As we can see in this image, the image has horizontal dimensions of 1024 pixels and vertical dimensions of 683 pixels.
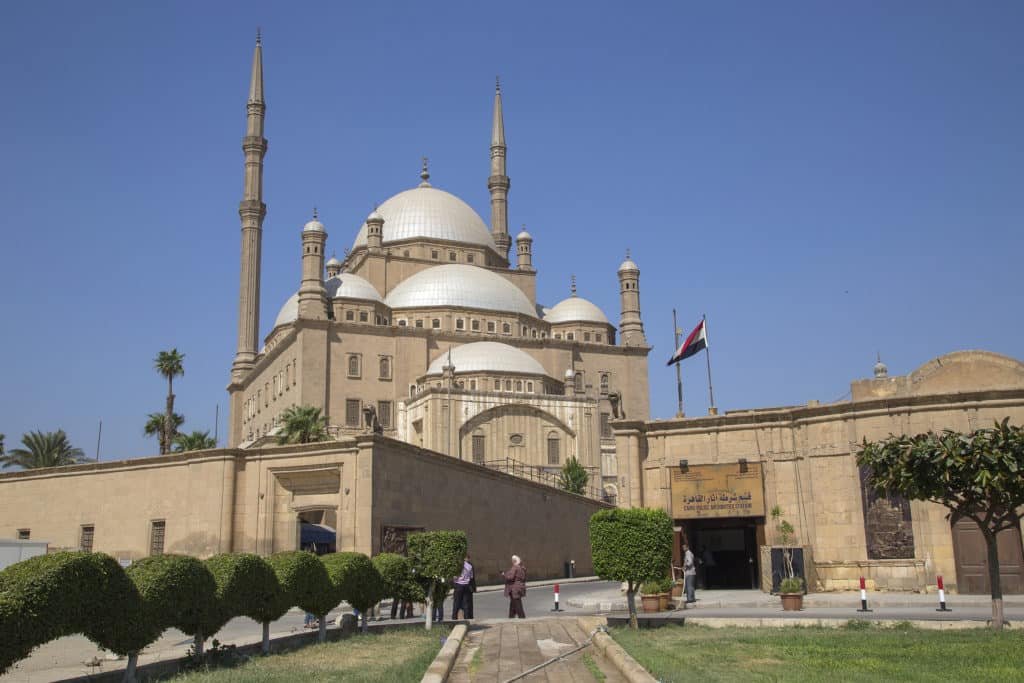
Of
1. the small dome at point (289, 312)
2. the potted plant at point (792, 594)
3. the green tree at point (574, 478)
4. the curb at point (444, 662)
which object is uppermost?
the small dome at point (289, 312)

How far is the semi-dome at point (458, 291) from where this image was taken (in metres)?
60.5

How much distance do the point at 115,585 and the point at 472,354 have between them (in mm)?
43791

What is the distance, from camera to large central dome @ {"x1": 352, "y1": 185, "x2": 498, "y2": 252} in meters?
68.9

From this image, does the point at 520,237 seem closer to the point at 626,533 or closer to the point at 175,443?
the point at 175,443

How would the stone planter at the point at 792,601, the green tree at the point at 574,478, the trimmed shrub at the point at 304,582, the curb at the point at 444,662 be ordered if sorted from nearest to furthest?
the curb at the point at 444,662
the trimmed shrub at the point at 304,582
the stone planter at the point at 792,601
the green tree at the point at 574,478

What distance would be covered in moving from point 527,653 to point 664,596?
7230mm

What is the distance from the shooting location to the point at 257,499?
2486 cm

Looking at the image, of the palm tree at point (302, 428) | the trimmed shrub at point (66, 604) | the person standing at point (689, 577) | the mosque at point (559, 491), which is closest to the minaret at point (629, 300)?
the mosque at point (559, 491)

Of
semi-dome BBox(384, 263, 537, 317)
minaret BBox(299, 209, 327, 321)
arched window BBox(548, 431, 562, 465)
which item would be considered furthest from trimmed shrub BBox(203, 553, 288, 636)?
semi-dome BBox(384, 263, 537, 317)

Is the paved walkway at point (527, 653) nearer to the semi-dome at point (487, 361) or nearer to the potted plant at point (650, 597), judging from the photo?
the potted plant at point (650, 597)

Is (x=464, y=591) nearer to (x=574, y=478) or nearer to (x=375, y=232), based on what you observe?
(x=574, y=478)

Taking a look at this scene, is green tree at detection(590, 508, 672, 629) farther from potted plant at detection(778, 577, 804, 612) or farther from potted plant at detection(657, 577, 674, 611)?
potted plant at detection(778, 577, 804, 612)

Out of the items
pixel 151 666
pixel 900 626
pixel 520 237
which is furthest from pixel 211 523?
pixel 520 237

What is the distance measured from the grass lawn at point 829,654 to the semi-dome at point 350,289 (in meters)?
44.9
